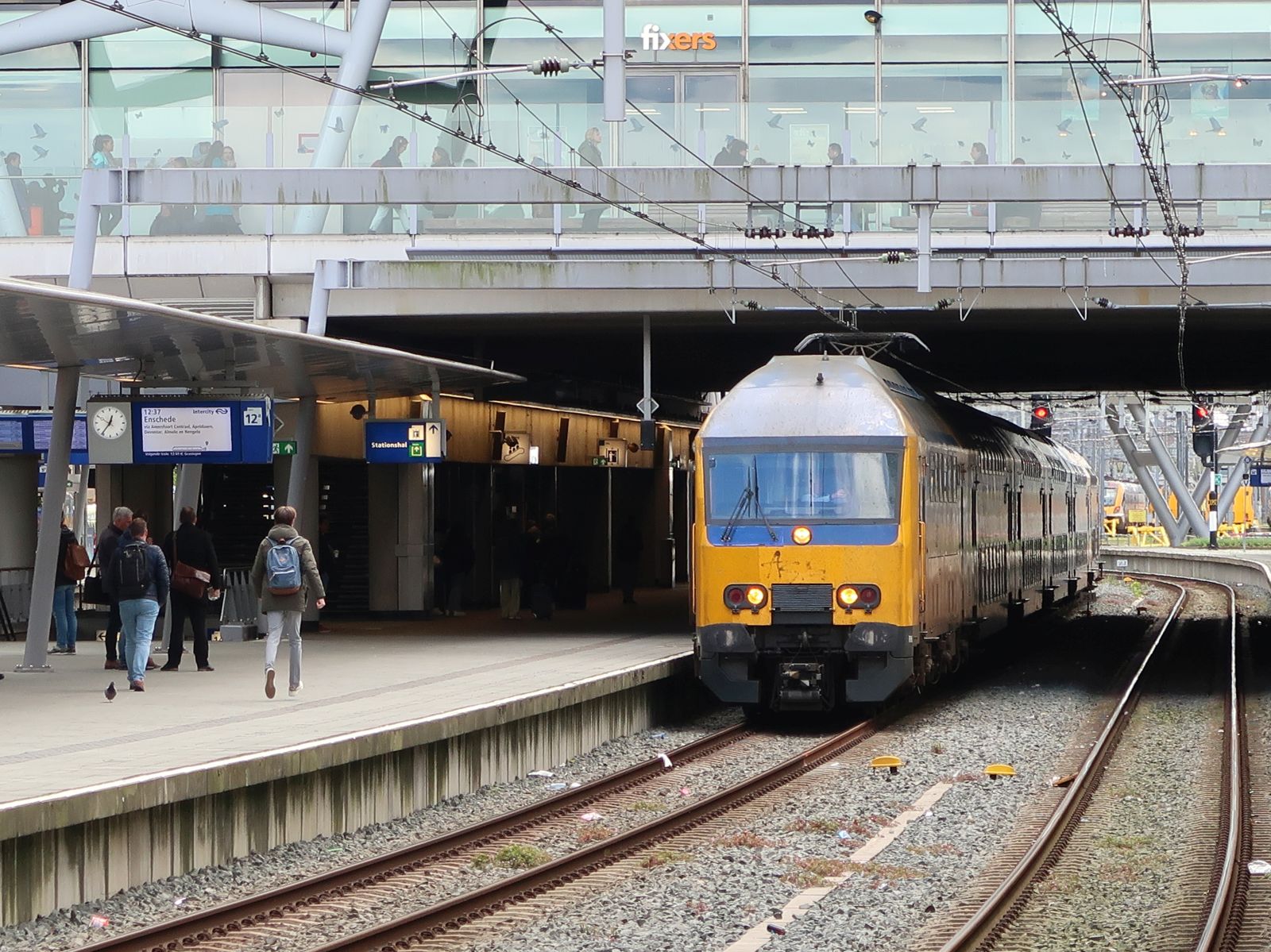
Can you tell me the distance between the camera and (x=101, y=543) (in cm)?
1984

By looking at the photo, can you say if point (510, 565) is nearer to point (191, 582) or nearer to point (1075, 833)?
point (191, 582)

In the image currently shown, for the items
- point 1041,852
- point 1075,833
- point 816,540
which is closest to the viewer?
point 1041,852

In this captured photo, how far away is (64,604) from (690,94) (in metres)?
13.6

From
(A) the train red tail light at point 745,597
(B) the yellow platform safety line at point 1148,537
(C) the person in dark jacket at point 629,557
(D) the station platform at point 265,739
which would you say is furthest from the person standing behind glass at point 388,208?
(B) the yellow platform safety line at point 1148,537

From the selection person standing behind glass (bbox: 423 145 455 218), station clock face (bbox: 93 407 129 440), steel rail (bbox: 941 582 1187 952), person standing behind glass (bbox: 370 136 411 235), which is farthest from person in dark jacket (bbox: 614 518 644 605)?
station clock face (bbox: 93 407 129 440)

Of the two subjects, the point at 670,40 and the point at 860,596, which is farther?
the point at 670,40

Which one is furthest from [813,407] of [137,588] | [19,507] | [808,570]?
[19,507]

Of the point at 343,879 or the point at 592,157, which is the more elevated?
the point at 592,157

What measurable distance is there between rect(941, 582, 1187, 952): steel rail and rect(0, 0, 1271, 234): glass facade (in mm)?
7415

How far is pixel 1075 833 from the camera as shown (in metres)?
12.3

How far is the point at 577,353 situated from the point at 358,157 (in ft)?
24.9

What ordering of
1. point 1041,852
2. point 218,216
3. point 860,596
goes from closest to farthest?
point 1041,852 → point 860,596 → point 218,216

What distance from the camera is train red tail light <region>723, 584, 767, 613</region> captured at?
16.9m

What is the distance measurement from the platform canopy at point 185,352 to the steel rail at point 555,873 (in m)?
4.86
